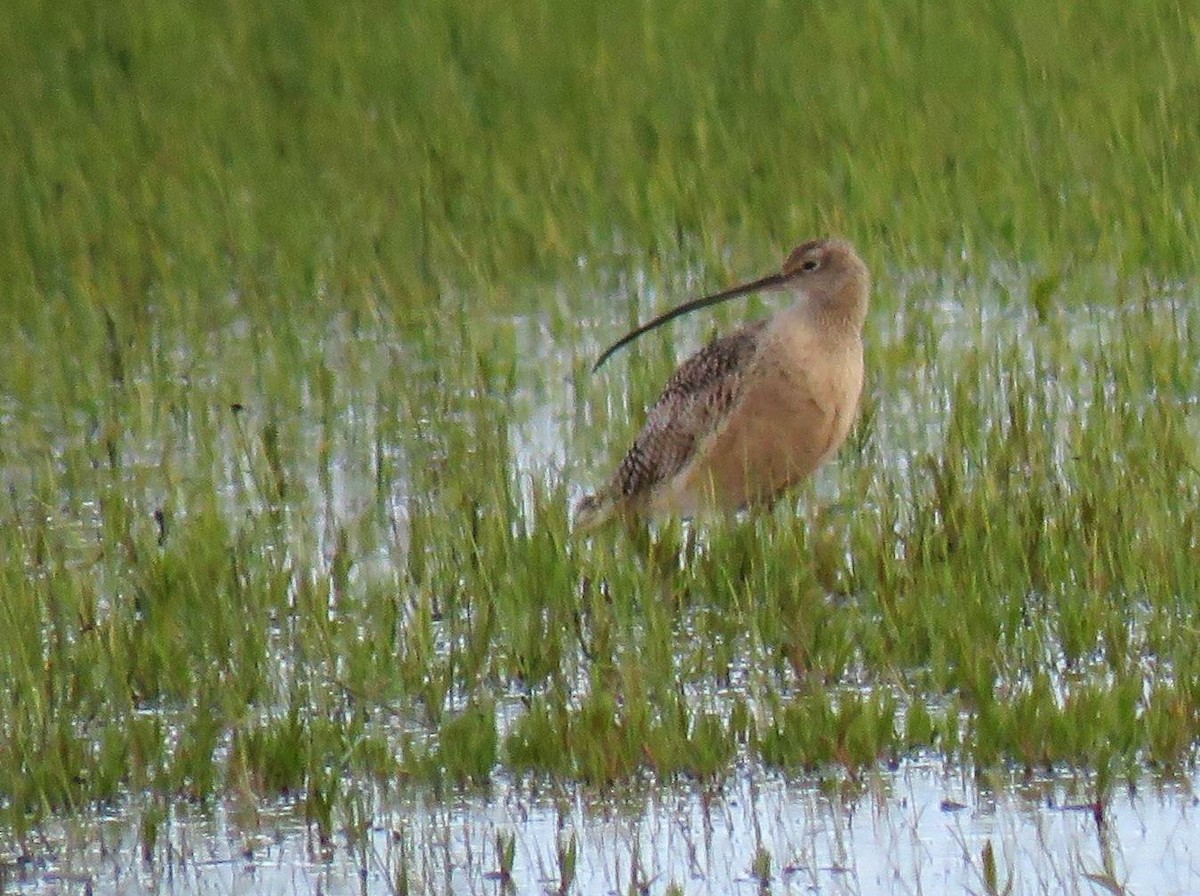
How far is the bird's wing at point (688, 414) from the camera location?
20.8 feet

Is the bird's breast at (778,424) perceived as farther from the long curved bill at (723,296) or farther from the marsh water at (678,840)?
the marsh water at (678,840)

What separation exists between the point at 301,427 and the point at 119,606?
5.65 ft

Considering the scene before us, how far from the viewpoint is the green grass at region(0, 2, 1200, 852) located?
452 centimetres

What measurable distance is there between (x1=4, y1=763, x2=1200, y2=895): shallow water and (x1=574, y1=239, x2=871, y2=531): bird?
6.13 ft

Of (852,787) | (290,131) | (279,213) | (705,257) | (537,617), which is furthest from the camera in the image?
(290,131)

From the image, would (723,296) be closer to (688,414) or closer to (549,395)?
(688,414)

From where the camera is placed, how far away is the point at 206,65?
36.6 feet

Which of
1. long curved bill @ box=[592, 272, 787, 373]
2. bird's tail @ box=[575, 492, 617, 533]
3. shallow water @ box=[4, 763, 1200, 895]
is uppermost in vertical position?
long curved bill @ box=[592, 272, 787, 373]

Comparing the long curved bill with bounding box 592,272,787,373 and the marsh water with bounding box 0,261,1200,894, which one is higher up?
the long curved bill with bounding box 592,272,787,373

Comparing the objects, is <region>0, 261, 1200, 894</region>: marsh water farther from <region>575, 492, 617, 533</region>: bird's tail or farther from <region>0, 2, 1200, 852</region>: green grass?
<region>575, 492, 617, 533</region>: bird's tail

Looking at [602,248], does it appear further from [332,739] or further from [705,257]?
[332,739]

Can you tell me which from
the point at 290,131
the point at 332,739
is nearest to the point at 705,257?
the point at 290,131

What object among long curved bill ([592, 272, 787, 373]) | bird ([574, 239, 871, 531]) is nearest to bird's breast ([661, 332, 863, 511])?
bird ([574, 239, 871, 531])

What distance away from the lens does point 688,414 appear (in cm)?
638
